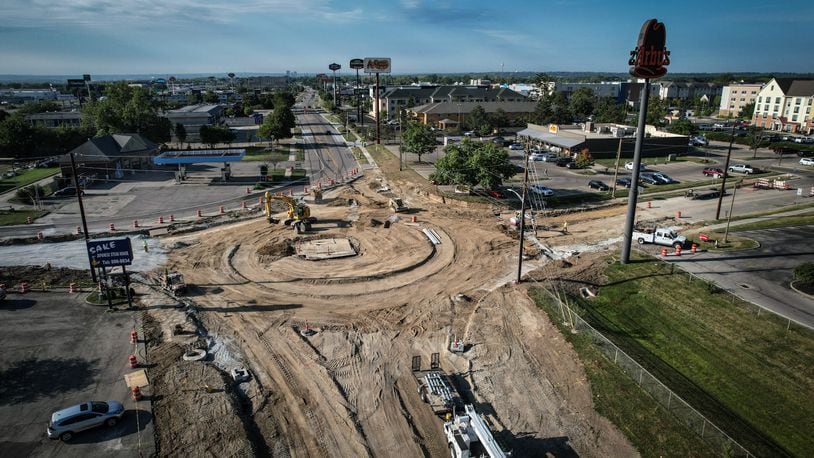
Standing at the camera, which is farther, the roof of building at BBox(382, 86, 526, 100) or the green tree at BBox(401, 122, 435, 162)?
the roof of building at BBox(382, 86, 526, 100)

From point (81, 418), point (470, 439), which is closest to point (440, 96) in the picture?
point (470, 439)

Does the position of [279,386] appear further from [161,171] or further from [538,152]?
[538,152]

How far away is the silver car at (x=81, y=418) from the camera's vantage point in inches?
795

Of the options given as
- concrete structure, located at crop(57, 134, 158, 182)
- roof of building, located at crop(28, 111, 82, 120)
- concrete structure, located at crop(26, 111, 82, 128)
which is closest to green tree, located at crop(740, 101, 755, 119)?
concrete structure, located at crop(57, 134, 158, 182)

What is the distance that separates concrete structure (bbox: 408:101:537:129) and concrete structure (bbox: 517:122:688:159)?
124ft

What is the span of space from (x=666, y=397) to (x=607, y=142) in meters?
68.0

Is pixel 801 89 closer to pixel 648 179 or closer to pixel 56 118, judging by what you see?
pixel 648 179

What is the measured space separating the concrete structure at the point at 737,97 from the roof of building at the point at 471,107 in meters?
72.7

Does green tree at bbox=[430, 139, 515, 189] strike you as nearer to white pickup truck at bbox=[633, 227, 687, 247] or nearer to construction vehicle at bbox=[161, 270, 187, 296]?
white pickup truck at bbox=[633, 227, 687, 247]

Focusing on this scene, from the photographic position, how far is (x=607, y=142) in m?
81.5

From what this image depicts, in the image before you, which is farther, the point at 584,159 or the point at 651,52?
the point at 584,159

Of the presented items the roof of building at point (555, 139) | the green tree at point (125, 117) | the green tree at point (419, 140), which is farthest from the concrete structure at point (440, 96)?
the green tree at point (125, 117)

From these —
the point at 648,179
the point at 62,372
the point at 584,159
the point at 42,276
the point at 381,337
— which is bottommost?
the point at 62,372

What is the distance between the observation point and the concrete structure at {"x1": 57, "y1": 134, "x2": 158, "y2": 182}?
65644mm
